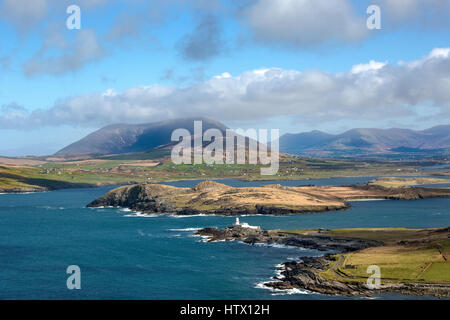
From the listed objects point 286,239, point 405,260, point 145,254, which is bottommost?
point 145,254

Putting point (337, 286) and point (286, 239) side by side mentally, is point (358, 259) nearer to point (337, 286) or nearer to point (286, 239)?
point (337, 286)

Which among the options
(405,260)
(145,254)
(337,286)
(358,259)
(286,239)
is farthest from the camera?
(286,239)

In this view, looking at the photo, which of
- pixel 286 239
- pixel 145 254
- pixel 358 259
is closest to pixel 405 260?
pixel 358 259

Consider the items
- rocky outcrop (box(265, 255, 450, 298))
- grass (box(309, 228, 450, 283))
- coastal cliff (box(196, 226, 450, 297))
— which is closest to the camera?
rocky outcrop (box(265, 255, 450, 298))

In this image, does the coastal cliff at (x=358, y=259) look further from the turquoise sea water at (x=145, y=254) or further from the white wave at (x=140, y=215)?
the white wave at (x=140, y=215)

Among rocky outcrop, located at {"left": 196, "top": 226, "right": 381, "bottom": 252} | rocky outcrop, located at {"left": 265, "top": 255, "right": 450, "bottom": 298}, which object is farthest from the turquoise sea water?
rocky outcrop, located at {"left": 196, "top": 226, "right": 381, "bottom": 252}

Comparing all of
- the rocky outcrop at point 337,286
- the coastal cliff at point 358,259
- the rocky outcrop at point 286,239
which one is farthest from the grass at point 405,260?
the rocky outcrop at point 286,239

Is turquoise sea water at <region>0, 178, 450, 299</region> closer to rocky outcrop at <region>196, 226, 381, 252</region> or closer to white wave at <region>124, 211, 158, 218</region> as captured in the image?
white wave at <region>124, 211, 158, 218</region>
